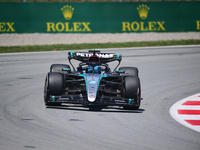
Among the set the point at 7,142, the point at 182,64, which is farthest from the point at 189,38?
the point at 7,142

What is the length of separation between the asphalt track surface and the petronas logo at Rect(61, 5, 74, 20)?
446 inches

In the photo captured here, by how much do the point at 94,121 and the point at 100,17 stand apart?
718 inches

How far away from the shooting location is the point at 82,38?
2580 centimetres

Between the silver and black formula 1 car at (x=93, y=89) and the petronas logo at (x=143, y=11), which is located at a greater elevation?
the petronas logo at (x=143, y=11)

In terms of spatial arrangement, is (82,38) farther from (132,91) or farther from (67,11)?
(132,91)

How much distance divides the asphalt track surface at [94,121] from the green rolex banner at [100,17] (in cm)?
1094

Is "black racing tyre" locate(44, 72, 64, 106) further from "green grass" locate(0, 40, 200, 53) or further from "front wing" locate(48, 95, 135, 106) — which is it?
"green grass" locate(0, 40, 200, 53)

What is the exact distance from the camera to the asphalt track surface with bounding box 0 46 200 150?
6340 millimetres

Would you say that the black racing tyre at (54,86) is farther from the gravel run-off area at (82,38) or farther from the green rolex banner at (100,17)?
the green rolex banner at (100,17)

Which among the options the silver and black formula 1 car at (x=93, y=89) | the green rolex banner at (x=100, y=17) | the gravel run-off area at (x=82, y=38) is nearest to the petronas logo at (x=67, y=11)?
the green rolex banner at (x=100, y=17)

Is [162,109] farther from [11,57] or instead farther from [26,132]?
[11,57]

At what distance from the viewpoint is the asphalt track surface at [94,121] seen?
250 inches

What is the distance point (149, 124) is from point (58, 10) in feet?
60.0

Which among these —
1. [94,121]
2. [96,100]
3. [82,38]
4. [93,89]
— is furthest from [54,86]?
[82,38]
